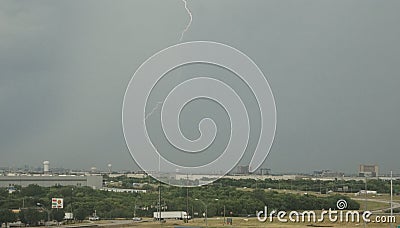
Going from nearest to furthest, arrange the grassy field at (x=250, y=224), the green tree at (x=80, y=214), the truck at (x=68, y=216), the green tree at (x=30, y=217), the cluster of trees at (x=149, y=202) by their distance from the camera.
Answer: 1. the grassy field at (x=250, y=224)
2. the green tree at (x=30, y=217)
3. the truck at (x=68, y=216)
4. the green tree at (x=80, y=214)
5. the cluster of trees at (x=149, y=202)

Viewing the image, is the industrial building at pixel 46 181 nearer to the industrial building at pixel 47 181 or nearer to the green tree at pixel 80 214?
the industrial building at pixel 47 181

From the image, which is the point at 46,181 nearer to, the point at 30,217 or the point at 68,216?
the point at 68,216

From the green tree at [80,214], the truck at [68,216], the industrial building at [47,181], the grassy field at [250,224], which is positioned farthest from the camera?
the industrial building at [47,181]

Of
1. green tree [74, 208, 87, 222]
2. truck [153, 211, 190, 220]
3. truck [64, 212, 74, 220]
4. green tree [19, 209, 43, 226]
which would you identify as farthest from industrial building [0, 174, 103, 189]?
green tree [19, 209, 43, 226]

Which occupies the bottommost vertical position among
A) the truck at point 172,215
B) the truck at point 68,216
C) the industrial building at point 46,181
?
the truck at point 172,215

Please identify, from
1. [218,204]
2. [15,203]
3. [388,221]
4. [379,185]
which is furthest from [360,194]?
[15,203]

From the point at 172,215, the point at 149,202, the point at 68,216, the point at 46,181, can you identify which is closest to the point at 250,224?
the point at 172,215

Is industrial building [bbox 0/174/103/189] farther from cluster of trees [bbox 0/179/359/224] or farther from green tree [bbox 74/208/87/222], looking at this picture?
green tree [bbox 74/208/87/222]

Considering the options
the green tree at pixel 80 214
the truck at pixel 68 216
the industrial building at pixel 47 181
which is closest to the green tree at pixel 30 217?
the truck at pixel 68 216
